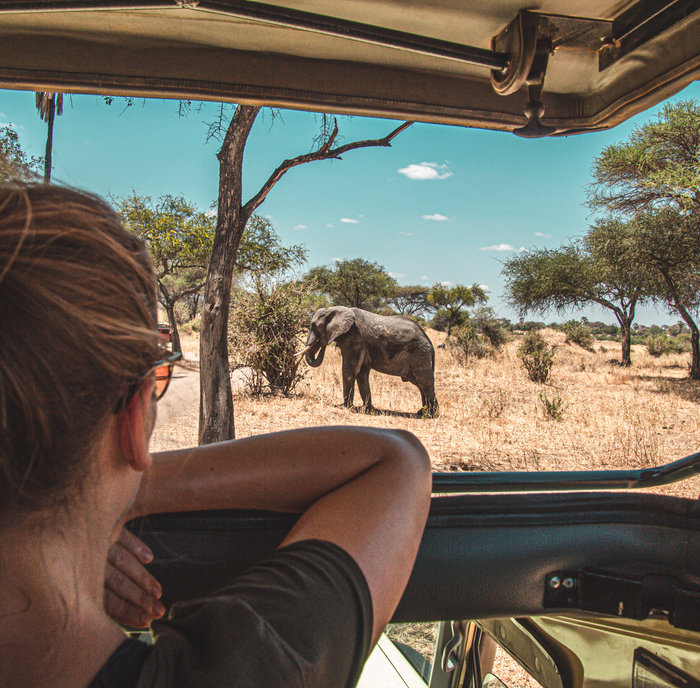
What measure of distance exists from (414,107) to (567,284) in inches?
677

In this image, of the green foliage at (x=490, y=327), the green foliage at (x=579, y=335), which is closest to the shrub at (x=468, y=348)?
the green foliage at (x=490, y=327)

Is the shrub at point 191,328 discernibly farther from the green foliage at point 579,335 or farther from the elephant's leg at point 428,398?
the elephant's leg at point 428,398

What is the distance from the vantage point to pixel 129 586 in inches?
29.4

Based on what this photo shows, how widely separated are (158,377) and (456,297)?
25.2 m

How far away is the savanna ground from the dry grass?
0.5 inches

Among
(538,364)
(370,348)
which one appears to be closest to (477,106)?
(370,348)

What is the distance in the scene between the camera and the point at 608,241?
44.0ft

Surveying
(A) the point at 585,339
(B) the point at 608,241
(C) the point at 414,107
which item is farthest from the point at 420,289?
(C) the point at 414,107

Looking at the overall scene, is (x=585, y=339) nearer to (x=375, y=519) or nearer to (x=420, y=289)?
(x=420, y=289)

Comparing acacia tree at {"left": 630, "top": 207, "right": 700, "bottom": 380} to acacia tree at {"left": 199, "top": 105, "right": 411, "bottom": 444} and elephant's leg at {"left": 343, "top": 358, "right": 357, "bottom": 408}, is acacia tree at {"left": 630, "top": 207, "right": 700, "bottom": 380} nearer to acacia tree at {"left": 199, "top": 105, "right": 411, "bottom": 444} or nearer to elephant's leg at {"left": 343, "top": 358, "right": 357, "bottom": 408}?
elephant's leg at {"left": 343, "top": 358, "right": 357, "bottom": 408}

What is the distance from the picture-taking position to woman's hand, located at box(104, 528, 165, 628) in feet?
2.42

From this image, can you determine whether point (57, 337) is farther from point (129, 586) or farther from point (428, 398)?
point (428, 398)

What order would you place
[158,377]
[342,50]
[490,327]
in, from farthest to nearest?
[490,327] → [342,50] → [158,377]

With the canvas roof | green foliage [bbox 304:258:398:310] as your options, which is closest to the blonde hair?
the canvas roof
